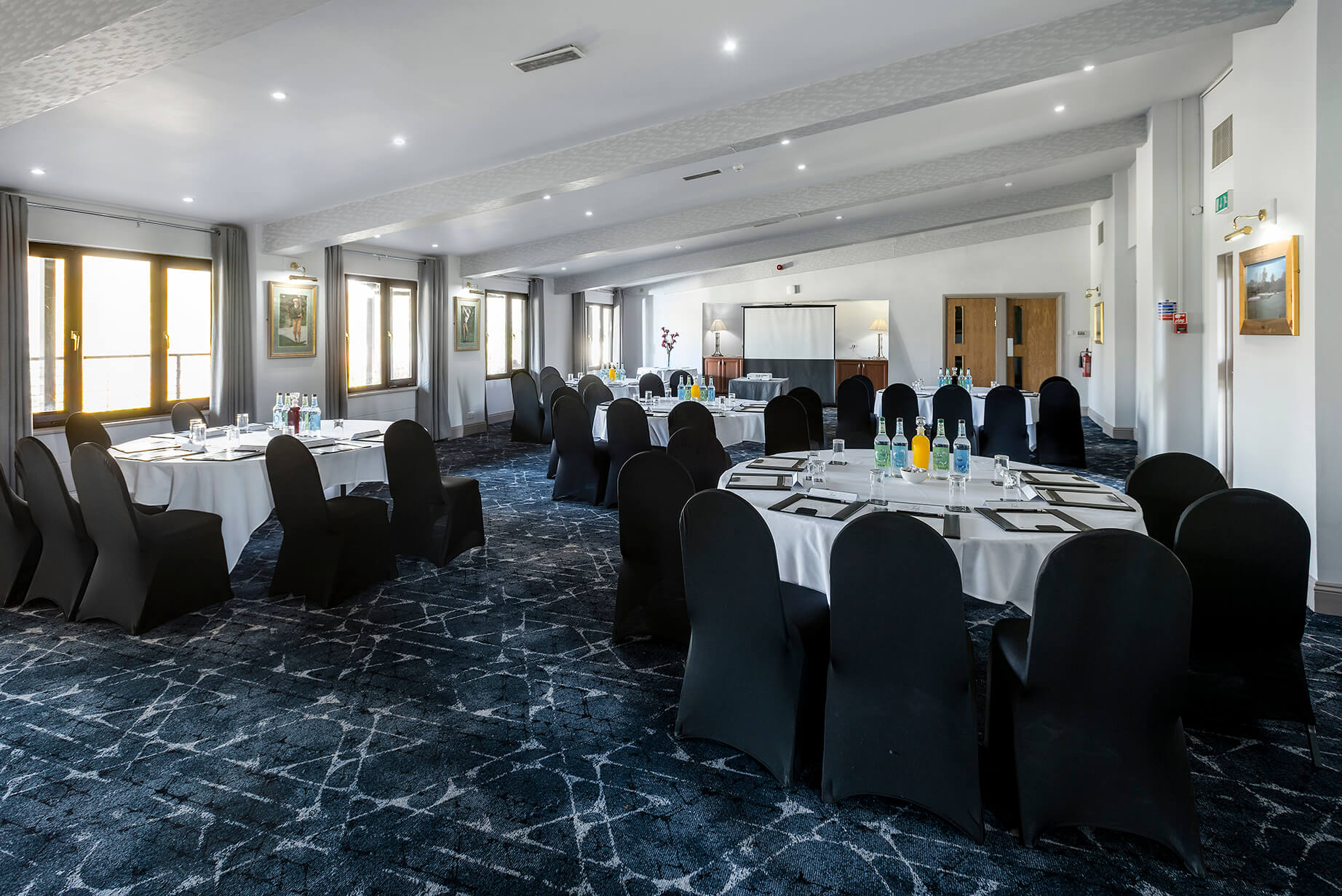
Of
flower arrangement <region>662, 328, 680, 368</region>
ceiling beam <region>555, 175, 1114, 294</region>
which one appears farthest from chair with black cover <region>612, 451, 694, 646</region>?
flower arrangement <region>662, 328, 680, 368</region>

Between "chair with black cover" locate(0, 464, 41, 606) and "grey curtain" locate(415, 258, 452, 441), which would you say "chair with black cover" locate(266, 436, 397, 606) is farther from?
"grey curtain" locate(415, 258, 452, 441)

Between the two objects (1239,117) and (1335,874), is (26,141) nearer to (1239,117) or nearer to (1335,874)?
(1335,874)

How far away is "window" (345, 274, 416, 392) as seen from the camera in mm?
10836

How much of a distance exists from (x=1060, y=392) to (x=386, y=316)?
8867mm

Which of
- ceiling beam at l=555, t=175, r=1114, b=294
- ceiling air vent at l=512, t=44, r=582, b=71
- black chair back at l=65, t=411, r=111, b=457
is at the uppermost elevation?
ceiling beam at l=555, t=175, r=1114, b=294

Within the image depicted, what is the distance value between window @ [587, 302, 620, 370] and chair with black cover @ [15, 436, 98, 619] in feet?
41.9

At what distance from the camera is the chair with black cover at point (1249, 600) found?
8.21 ft

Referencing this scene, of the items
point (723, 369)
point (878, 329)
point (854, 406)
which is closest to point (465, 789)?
point (854, 406)

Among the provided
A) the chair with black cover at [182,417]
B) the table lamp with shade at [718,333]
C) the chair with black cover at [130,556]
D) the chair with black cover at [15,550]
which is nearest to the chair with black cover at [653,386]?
the chair with black cover at [182,417]

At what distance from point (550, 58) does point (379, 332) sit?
24.6 ft

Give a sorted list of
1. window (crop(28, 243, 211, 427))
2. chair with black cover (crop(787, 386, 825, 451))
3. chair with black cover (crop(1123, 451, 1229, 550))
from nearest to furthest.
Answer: chair with black cover (crop(1123, 451, 1229, 550))
window (crop(28, 243, 211, 427))
chair with black cover (crop(787, 386, 825, 451))

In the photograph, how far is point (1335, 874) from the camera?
2.11 metres

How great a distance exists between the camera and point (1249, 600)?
2568 millimetres

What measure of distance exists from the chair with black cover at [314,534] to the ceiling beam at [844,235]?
10.6 m
